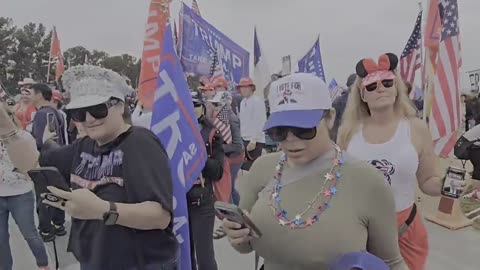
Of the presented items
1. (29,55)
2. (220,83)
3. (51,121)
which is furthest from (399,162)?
(29,55)

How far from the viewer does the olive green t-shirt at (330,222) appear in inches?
56.4

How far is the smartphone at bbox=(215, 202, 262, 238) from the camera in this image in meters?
1.38

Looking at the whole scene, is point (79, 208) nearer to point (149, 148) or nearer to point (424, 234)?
point (149, 148)

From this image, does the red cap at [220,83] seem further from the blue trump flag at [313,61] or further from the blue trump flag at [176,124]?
the blue trump flag at [176,124]

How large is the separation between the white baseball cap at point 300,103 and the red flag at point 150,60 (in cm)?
218

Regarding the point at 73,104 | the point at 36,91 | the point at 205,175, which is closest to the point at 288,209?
the point at 73,104

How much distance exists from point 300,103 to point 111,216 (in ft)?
2.62

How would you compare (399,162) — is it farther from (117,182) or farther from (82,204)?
(82,204)

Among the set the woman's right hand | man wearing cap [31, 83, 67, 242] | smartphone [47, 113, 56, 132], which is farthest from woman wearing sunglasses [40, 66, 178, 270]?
smartphone [47, 113, 56, 132]

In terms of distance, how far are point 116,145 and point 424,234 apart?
1678 mm

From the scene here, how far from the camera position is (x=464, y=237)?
5035mm

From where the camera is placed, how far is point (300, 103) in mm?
1517

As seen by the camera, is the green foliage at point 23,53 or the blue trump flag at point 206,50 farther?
the green foliage at point 23,53

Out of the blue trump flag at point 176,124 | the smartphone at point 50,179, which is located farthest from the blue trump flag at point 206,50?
the smartphone at point 50,179
